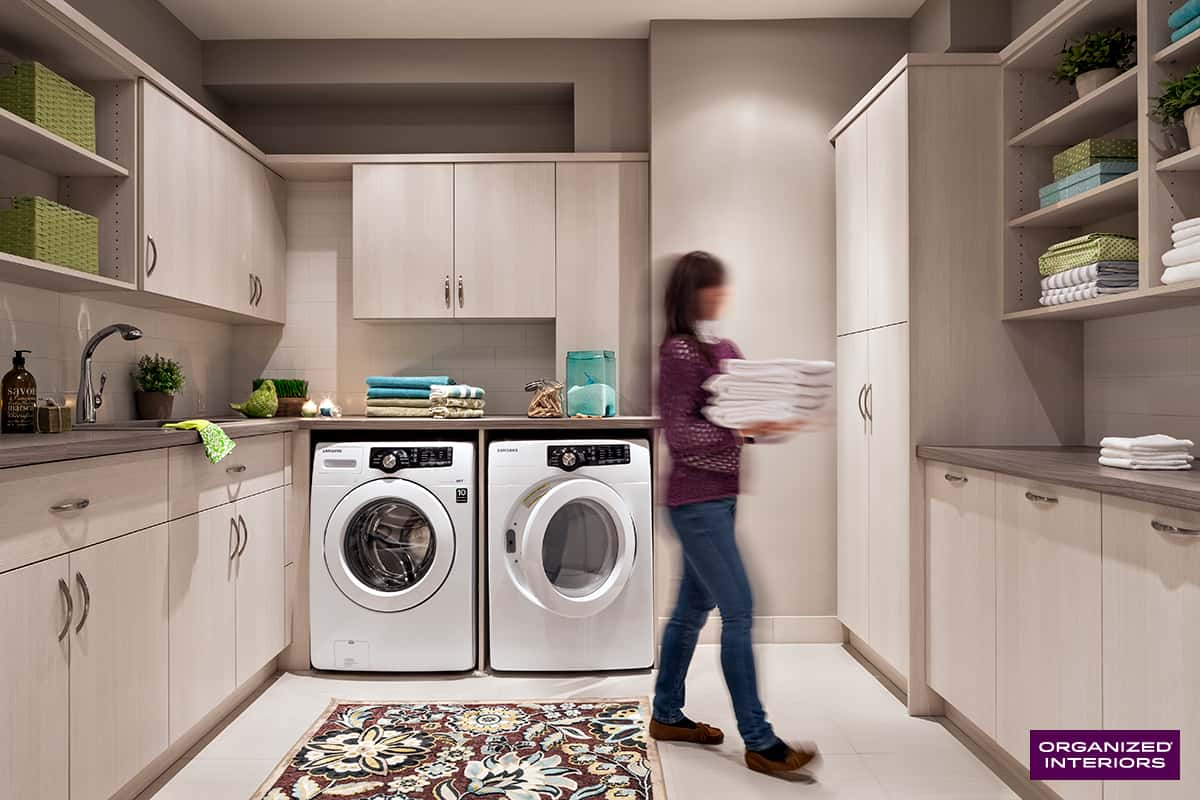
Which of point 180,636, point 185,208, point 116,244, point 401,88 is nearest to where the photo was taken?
point 180,636

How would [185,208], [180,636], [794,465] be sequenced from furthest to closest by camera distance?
[794,465] → [185,208] → [180,636]

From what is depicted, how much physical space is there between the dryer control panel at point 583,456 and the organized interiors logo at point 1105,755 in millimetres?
1664

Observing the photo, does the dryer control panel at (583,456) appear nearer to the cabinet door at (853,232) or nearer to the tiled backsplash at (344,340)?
the tiled backsplash at (344,340)

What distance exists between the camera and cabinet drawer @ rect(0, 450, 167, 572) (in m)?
1.67

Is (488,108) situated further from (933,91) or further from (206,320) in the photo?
(933,91)

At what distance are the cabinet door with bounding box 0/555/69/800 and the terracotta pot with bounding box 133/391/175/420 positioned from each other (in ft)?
5.17

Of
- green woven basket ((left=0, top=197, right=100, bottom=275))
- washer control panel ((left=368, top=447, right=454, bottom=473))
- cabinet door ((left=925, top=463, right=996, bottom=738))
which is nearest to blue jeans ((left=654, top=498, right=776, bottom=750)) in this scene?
cabinet door ((left=925, top=463, right=996, bottom=738))

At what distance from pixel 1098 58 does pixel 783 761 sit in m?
2.22

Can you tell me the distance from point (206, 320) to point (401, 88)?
142cm

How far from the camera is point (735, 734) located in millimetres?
2695

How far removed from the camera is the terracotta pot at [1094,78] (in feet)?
8.11

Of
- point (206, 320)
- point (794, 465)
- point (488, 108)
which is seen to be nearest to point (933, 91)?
point (794, 465)

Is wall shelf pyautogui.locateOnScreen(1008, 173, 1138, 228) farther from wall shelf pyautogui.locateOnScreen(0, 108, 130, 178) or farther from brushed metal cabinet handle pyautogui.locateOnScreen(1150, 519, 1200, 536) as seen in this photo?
wall shelf pyautogui.locateOnScreen(0, 108, 130, 178)

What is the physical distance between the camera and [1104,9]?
7.96 ft
